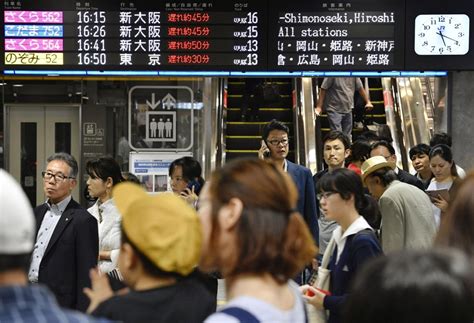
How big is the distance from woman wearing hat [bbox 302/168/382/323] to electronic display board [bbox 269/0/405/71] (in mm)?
3622

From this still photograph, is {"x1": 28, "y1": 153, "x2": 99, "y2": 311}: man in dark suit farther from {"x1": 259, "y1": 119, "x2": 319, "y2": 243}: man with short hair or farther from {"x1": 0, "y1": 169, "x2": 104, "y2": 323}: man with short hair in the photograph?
{"x1": 0, "y1": 169, "x2": 104, "y2": 323}: man with short hair

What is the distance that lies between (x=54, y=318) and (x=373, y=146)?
636 cm

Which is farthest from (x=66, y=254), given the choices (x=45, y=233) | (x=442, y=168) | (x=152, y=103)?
(x=152, y=103)

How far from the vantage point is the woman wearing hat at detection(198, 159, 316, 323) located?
217cm

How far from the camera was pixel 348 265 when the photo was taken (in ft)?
12.4

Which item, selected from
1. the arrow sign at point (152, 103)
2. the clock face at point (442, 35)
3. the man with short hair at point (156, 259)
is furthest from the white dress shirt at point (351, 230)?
the arrow sign at point (152, 103)

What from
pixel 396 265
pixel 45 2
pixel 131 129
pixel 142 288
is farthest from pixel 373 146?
pixel 396 265

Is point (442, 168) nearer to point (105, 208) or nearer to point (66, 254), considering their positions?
point (105, 208)

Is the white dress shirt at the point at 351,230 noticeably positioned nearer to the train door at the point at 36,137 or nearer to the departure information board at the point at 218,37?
the departure information board at the point at 218,37

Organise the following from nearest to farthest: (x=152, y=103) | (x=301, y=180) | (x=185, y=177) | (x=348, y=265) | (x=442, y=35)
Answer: (x=348, y=265)
(x=301, y=180)
(x=185, y=177)
(x=442, y=35)
(x=152, y=103)

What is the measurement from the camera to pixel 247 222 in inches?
85.4

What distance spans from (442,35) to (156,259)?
5.71m

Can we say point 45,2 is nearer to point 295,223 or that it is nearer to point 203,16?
point 203,16

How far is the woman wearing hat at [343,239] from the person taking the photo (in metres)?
3.73
